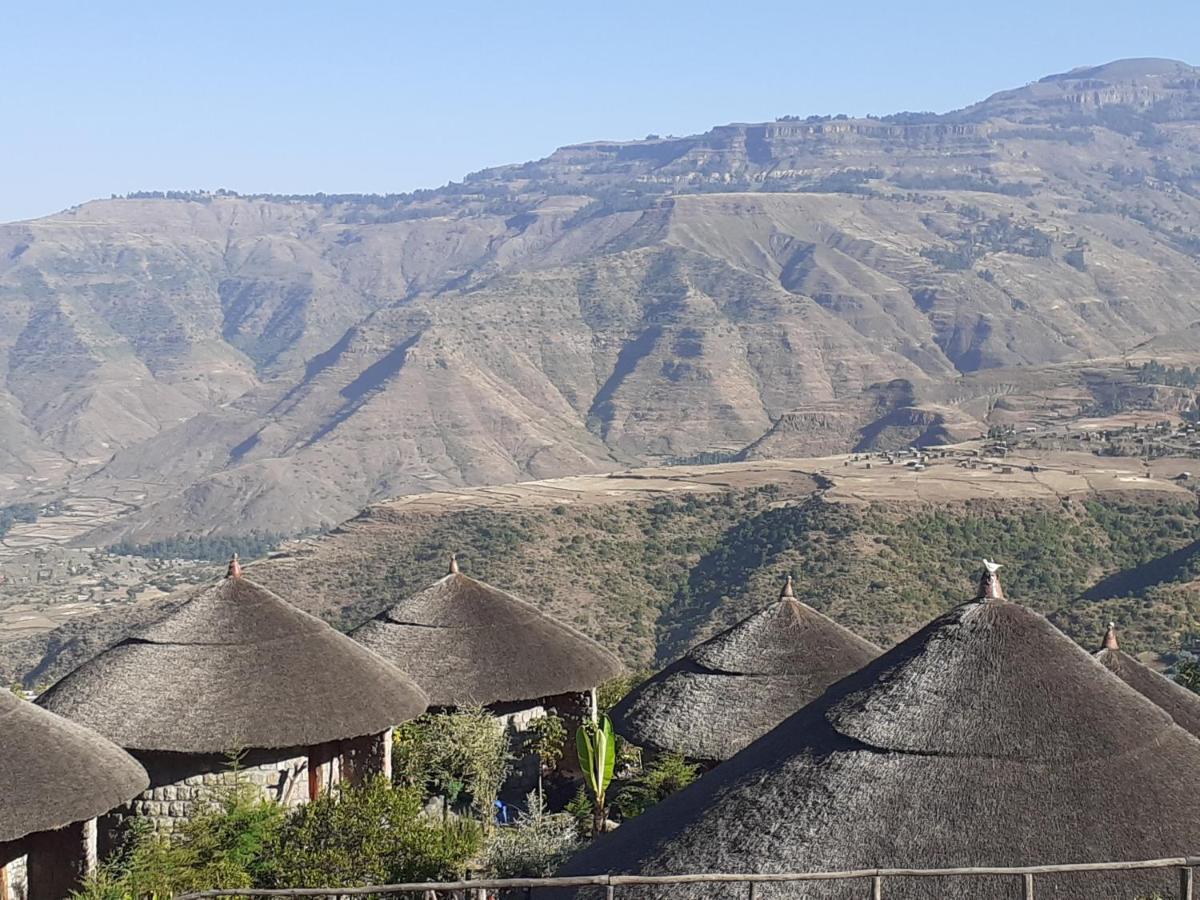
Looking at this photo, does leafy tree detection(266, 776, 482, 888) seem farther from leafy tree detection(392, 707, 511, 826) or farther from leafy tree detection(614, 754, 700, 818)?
leafy tree detection(392, 707, 511, 826)

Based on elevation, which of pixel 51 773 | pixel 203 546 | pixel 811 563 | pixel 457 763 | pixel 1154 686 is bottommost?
pixel 203 546

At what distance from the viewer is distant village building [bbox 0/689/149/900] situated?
47.2 ft

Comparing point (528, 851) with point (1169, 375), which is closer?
point (528, 851)

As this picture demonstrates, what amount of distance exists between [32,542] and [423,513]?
113874 millimetres

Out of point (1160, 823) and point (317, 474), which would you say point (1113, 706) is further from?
point (317, 474)

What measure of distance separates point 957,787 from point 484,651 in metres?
12.0

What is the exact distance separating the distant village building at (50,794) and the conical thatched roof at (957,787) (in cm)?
548

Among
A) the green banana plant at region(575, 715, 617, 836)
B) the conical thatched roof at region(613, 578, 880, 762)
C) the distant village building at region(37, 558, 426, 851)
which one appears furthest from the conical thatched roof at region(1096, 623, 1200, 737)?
the distant village building at region(37, 558, 426, 851)

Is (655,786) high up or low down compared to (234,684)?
down

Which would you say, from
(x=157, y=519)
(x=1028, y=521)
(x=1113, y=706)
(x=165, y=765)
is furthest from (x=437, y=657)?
(x=157, y=519)

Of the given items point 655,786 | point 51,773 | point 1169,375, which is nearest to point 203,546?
point 1169,375

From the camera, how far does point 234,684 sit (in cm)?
1867

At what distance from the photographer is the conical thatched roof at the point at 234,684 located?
58.9ft

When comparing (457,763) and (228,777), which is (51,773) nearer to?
(228,777)
